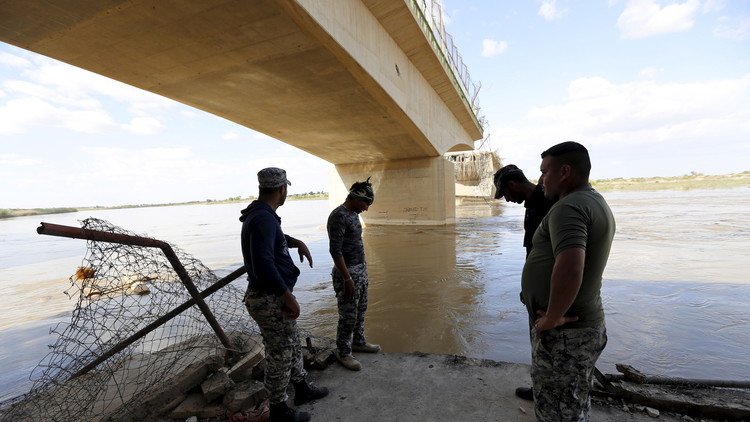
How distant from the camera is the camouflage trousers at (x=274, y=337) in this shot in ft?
7.91

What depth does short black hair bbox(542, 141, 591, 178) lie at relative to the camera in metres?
1.82

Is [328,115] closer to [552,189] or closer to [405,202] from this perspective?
[405,202]

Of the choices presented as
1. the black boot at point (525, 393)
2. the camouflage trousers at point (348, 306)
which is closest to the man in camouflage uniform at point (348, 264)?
the camouflage trousers at point (348, 306)

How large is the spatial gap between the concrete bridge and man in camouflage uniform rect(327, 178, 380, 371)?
477 centimetres

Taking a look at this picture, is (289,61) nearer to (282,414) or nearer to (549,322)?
(282,414)

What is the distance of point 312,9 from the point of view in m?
6.60

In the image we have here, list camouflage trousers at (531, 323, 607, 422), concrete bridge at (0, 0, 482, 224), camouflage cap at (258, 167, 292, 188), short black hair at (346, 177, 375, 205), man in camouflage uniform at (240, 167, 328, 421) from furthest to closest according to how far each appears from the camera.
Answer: concrete bridge at (0, 0, 482, 224)
short black hair at (346, 177, 375, 205)
camouflage cap at (258, 167, 292, 188)
man in camouflage uniform at (240, 167, 328, 421)
camouflage trousers at (531, 323, 607, 422)

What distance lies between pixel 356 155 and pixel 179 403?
17.3 metres

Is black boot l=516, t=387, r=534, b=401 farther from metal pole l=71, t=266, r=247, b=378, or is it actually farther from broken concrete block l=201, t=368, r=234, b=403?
metal pole l=71, t=266, r=247, b=378

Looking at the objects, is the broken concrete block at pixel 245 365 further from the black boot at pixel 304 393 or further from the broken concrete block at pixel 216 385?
the black boot at pixel 304 393

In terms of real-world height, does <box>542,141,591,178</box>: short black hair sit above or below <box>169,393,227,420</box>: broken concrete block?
above

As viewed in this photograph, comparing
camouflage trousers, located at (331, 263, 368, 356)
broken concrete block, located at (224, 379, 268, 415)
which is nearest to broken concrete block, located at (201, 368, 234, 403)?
broken concrete block, located at (224, 379, 268, 415)

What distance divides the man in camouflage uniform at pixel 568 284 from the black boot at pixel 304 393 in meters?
1.71

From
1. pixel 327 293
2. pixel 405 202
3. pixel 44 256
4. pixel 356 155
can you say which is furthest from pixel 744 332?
pixel 44 256
